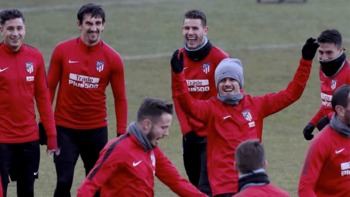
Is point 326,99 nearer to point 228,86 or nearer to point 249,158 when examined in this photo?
point 228,86

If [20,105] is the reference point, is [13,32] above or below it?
above

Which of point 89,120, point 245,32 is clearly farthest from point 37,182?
point 245,32

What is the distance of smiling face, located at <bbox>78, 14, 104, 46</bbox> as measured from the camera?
42.1ft

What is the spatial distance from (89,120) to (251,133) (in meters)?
2.20

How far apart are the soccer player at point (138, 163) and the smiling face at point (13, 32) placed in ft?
8.50

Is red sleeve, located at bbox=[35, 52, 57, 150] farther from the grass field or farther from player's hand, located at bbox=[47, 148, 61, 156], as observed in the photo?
the grass field

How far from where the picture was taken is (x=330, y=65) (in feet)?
42.0

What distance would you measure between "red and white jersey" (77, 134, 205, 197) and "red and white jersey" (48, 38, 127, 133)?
9.11 ft

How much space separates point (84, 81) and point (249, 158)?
182 inches

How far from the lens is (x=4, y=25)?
1234 centimetres

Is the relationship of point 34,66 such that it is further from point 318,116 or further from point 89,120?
point 318,116

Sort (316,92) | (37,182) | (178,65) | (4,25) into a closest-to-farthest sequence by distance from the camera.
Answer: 1. (178,65)
2. (4,25)
3. (37,182)
4. (316,92)

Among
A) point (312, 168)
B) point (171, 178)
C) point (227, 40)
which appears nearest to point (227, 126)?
point (171, 178)

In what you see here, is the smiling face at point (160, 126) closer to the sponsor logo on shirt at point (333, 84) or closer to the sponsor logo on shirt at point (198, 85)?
the sponsor logo on shirt at point (198, 85)
